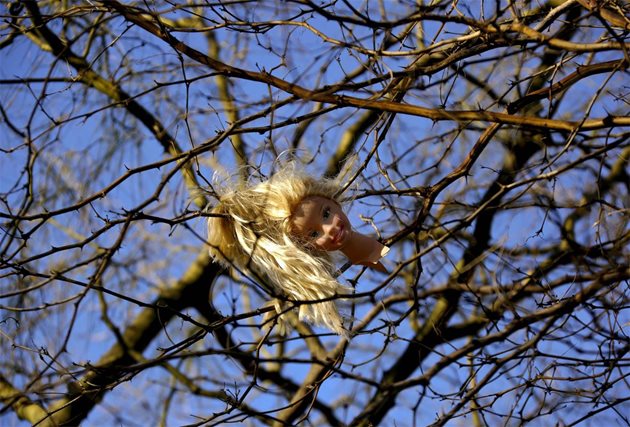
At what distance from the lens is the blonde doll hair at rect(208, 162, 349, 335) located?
9.07ft

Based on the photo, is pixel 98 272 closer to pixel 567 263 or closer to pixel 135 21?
pixel 135 21

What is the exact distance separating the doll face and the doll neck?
4 centimetres

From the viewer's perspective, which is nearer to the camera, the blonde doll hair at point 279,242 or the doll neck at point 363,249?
the blonde doll hair at point 279,242

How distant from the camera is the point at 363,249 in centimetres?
293

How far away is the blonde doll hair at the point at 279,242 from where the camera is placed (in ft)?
9.07

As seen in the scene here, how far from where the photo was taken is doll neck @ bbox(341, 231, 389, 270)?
292 centimetres

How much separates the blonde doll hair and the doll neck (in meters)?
0.10

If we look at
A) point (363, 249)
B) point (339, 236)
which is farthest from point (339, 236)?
point (363, 249)

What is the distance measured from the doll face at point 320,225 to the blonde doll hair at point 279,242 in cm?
2

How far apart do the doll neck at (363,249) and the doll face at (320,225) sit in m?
0.04

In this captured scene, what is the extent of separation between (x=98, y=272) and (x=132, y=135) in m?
2.47

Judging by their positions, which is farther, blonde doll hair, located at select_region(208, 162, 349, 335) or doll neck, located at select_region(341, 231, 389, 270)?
doll neck, located at select_region(341, 231, 389, 270)

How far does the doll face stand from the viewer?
2.84 m

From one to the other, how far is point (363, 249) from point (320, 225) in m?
0.19
